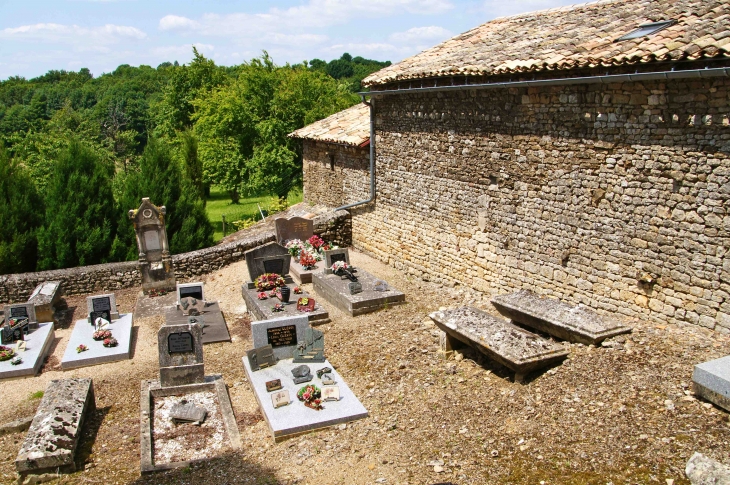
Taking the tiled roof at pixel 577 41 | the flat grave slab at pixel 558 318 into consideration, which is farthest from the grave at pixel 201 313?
the tiled roof at pixel 577 41

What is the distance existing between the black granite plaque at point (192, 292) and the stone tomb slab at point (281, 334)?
163 inches

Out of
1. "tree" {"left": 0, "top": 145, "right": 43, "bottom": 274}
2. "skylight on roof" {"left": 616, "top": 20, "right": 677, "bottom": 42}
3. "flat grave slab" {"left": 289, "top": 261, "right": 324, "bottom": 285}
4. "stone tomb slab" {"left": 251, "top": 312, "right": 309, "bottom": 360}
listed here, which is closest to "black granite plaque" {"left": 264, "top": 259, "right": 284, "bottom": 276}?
"flat grave slab" {"left": 289, "top": 261, "right": 324, "bottom": 285}

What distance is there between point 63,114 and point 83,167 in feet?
66.4

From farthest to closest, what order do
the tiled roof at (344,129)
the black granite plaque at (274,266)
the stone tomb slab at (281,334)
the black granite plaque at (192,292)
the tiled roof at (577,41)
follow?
the tiled roof at (344,129) → the black granite plaque at (274,266) → the black granite plaque at (192,292) → the stone tomb slab at (281,334) → the tiled roof at (577,41)

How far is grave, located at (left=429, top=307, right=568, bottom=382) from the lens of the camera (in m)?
8.04

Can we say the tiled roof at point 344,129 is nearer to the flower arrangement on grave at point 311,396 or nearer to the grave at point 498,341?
the grave at point 498,341

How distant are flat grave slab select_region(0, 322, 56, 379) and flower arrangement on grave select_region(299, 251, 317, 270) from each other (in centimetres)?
600

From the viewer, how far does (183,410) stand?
8.40 m

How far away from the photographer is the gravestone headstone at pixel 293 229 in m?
16.5

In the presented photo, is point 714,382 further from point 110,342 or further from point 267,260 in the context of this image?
point 110,342

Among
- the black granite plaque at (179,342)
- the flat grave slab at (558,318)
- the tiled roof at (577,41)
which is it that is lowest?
the black granite plaque at (179,342)

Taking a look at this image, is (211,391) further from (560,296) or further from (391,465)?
(560,296)

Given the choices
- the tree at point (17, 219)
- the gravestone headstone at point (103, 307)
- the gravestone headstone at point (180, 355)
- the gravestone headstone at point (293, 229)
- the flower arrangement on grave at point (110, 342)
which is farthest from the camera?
the gravestone headstone at point (293, 229)

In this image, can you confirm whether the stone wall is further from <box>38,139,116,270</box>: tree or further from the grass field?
the grass field
